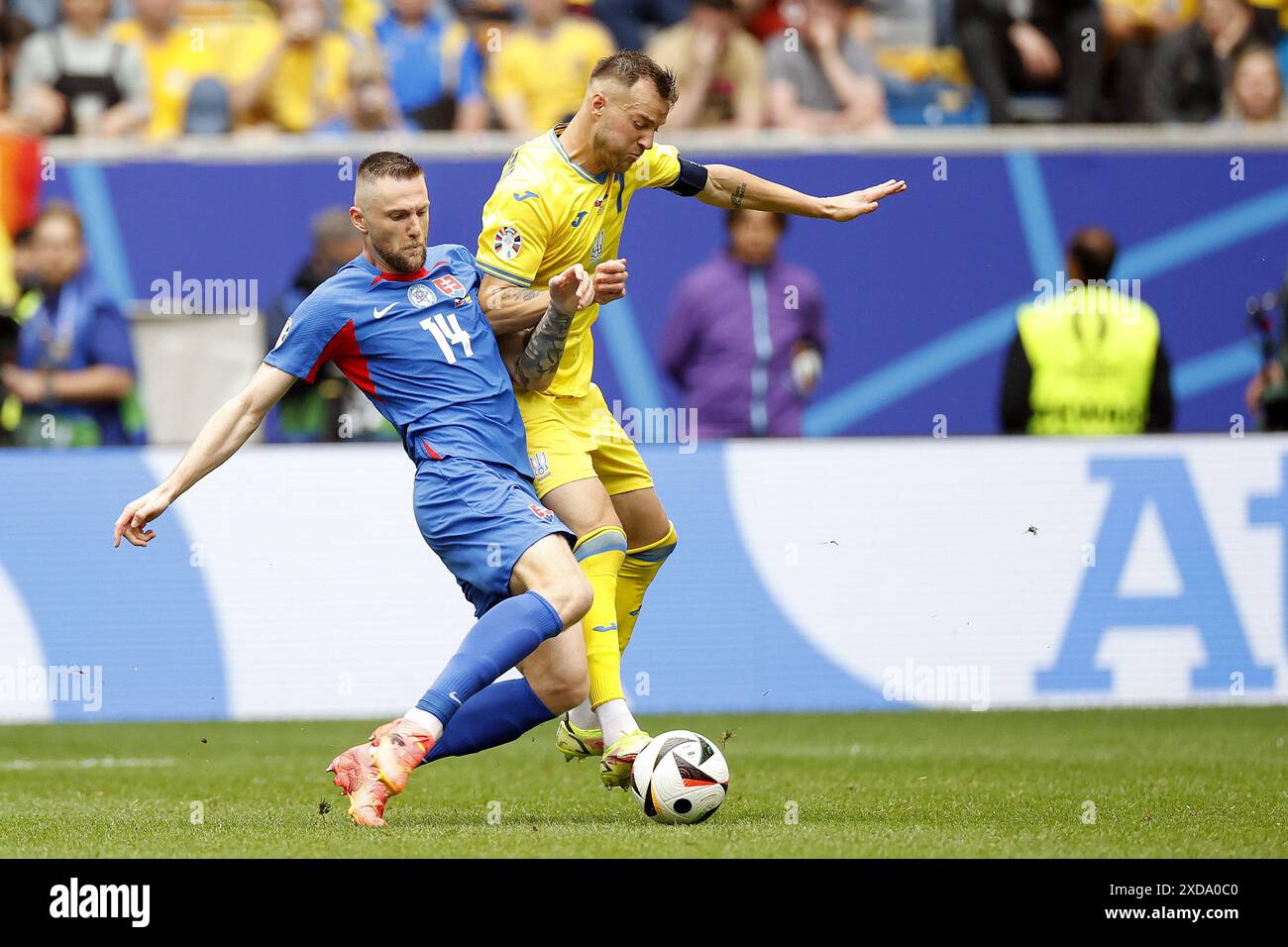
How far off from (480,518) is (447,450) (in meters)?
0.26

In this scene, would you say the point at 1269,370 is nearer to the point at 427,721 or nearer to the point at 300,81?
the point at 300,81

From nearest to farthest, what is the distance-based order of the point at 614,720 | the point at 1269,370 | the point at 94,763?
the point at 614,720, the point at 94,763, the point at 1269,370

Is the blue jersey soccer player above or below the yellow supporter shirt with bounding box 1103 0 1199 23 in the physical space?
below

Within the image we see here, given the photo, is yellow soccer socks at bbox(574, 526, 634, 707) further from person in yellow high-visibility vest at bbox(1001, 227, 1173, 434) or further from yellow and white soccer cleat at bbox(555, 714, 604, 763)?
person in yellow high-visibility vest at bbox(1001, 227, 1173, 434)

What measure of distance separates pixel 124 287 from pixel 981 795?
7.30 meters

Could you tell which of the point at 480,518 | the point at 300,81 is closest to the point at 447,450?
the point at 480,518

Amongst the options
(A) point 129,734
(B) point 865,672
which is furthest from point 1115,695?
(A) point 129,734

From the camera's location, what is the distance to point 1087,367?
11547 millimetres

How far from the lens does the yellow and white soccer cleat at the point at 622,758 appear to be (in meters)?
6.52

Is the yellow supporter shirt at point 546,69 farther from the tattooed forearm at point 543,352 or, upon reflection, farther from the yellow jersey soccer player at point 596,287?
the tattooed forearm at point 543,352

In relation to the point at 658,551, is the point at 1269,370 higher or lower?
higher

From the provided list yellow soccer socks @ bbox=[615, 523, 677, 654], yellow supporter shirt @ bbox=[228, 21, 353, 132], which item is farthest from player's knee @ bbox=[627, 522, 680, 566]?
yellow supporter shirt @ bbox=[228, 21, 353, 132]

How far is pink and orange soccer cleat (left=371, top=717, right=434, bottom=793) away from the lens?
584 centimetres
